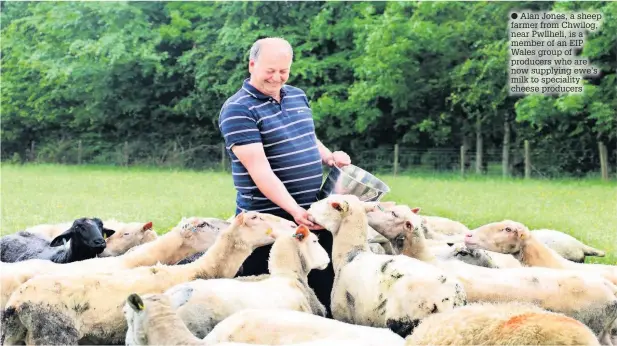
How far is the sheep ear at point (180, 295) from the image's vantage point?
213 inches

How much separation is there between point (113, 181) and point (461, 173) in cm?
1284

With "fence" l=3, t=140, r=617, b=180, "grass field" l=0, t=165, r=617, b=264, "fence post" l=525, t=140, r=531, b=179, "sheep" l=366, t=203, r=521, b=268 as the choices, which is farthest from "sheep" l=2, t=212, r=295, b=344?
"fence post" l=525, t=140, r=531, b=179

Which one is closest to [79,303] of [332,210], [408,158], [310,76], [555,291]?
[332,210]

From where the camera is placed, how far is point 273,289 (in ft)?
20.1

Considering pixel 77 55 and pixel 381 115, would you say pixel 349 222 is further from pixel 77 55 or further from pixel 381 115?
pixel 77 55

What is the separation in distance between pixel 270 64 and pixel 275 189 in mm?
969

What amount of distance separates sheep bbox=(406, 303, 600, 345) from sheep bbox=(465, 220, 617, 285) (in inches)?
104

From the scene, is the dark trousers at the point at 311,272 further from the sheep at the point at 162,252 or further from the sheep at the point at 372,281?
the sheep at the point at 162,252

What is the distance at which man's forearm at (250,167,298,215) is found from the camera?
257 inches

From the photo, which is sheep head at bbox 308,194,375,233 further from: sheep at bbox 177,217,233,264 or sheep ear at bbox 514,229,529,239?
sheep ear at bbox 514,229,529,239

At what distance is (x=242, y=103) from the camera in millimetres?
6738

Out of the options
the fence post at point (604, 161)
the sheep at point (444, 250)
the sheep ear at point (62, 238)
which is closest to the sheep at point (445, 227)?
the sheep at point (444, 250)

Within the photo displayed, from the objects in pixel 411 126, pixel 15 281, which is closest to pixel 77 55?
pixel 411 126

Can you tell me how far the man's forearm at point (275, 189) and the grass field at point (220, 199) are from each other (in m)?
5.29
